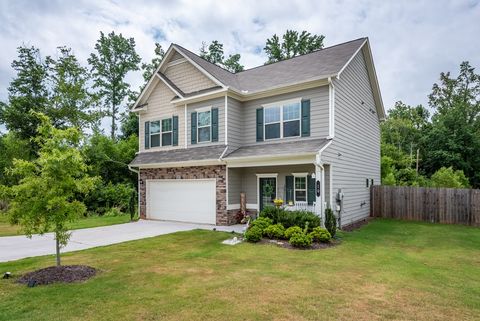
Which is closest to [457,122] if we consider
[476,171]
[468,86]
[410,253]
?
[476,171]

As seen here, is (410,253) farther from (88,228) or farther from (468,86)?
(468,86)

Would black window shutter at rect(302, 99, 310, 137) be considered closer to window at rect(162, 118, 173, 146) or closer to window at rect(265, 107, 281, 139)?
window at rect(265, 107, 281, 139)

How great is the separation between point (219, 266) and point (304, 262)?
6.75ft

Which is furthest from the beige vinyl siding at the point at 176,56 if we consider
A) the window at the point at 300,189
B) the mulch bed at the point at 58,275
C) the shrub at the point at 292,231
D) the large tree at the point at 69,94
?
the large tree at the point at 69,94

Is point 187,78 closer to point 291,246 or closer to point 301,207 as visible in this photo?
point 301,207

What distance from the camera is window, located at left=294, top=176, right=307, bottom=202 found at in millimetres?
11570

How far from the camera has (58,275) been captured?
5.85 m

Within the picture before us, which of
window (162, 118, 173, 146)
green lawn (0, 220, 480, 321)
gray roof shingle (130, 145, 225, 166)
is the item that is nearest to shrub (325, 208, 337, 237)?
green lawn (0, 220, 480, 321)

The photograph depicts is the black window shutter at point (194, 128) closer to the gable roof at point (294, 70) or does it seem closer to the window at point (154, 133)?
the gable roof at point (294, 70)

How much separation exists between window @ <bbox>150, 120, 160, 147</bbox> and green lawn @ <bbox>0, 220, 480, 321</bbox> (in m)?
7.57

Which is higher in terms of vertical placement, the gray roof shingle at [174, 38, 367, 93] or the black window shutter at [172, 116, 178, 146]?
the gray roof shingle at [174, 38, 367, 93]

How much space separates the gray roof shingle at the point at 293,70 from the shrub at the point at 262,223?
5475mm

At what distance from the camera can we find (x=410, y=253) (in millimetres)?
7938

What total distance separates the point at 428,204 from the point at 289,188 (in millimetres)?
7342
